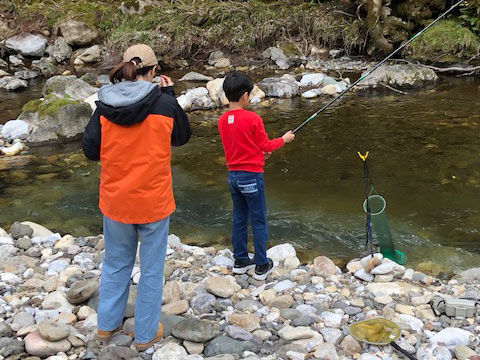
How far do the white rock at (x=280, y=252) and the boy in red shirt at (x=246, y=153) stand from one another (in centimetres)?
40

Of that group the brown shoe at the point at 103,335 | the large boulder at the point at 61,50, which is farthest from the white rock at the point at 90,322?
the large boulder at the point at 61,50

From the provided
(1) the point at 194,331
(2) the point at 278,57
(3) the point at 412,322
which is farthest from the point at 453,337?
(2) the point at 278,57

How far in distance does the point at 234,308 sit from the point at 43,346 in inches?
43.9

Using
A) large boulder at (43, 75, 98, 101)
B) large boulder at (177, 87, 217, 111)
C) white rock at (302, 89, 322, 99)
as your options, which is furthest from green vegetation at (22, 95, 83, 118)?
white rock at (302, 89, 322, 99)

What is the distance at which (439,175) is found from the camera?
6012 millimetres

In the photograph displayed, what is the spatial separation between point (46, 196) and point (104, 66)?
8571 mm

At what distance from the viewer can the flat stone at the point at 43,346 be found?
8.70ft

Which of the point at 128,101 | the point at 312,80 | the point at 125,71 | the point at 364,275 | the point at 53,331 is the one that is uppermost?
the point at 125,71

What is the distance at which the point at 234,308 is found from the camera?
324 cm

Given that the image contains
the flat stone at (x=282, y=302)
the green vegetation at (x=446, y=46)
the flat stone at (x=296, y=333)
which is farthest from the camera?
the green vegetation at (x=446, y=46)

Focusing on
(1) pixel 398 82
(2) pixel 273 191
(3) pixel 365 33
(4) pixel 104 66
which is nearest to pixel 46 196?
(2) pixel 273 191

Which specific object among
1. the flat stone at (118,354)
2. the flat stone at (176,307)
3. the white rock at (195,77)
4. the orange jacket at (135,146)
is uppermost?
the orange jacket at (135,146)

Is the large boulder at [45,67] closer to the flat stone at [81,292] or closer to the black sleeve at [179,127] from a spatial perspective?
the flat stone at [81,292]

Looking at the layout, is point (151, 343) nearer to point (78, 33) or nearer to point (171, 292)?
point (171, 292)
